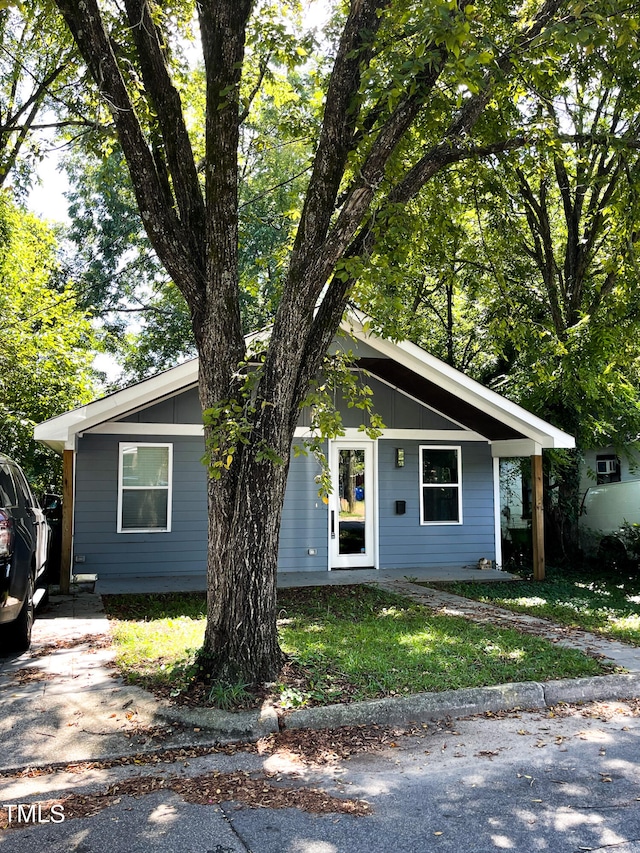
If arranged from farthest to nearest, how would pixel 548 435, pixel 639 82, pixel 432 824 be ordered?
1. pixel 548 435
2. pixel 639 82
3. pixel 432 824

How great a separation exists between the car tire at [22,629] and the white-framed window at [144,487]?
4617mm

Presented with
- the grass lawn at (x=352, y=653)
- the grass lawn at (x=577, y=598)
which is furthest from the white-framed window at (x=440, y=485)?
the grass lawn at (x=352, y=653)

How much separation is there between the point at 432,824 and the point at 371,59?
5.54 meters

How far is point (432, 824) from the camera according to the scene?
3.55 metres

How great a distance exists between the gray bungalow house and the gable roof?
24 millimetres

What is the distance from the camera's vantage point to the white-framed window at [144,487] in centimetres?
1161

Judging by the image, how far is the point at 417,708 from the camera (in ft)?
17.4

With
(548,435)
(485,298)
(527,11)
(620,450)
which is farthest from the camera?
(620,450)

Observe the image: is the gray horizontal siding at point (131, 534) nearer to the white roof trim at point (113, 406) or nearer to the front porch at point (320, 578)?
the front porch at point (320, 578)

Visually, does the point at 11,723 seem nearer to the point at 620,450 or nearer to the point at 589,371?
the point at 589,371

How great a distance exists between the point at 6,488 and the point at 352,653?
384cm

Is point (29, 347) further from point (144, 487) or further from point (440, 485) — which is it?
point (440, 485)

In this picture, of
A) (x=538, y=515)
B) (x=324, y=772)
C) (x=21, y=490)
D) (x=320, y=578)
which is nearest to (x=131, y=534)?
(x=320, y=578)

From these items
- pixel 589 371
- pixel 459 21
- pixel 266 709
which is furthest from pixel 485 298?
pixel 266 709
